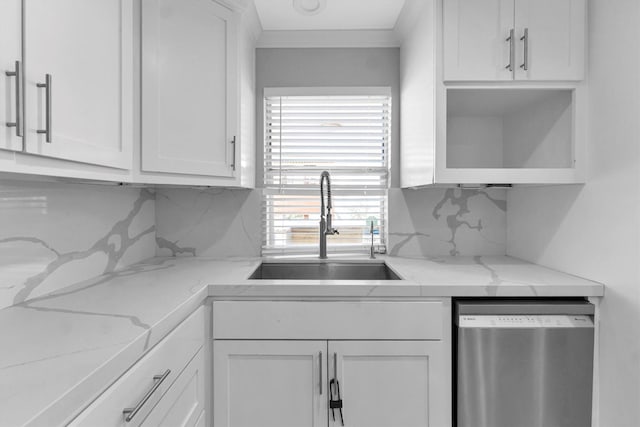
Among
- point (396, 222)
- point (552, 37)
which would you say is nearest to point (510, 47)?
point (552, 37)

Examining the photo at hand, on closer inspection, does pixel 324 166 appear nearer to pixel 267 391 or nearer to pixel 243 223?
pixel 243 223

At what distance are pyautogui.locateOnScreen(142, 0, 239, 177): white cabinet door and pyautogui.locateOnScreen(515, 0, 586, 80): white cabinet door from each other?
1.23m

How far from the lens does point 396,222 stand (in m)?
2.10

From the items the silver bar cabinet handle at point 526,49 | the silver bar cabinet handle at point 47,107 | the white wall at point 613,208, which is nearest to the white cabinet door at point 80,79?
the silver bar cabinet handle at point 47,107

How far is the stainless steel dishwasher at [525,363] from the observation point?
53.4 inches

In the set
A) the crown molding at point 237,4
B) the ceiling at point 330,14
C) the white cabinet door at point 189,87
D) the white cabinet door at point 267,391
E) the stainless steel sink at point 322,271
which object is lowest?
the white cabinet door at point 267,391

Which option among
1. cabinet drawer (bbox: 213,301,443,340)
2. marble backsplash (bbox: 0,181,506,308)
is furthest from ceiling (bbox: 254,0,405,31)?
cabinet drawer (bbox: 213,301,443,340)

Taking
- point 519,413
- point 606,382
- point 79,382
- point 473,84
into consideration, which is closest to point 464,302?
point 519,413

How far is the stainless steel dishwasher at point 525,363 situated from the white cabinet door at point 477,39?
94cm

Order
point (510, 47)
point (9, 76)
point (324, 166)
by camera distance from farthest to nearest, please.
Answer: point (324, 166) < point (510, 47) < point (9, 76)

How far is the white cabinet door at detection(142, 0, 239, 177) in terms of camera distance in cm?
141

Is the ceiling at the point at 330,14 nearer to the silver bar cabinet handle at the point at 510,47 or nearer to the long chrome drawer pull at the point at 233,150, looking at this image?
the silver bar cabinet handle at the point at 510,47

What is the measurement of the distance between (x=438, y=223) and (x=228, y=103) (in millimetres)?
1305

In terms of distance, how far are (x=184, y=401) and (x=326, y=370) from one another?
516mm
